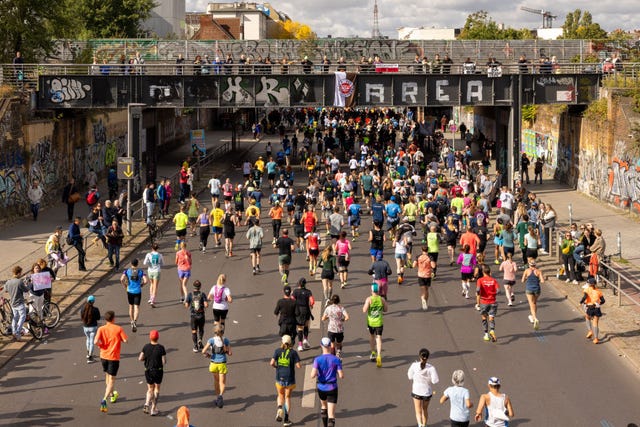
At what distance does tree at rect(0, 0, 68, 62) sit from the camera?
4482 centimetres

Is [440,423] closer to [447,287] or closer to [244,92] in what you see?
[447,287]

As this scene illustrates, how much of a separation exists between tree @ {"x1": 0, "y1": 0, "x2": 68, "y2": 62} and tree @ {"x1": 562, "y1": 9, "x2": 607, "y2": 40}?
65522 mm

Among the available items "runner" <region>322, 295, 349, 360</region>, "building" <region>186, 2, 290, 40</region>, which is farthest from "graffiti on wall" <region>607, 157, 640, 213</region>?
"building" <region>186, 2, 290, 40</region>

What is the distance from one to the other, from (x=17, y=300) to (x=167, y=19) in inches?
3809

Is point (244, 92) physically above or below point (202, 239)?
above

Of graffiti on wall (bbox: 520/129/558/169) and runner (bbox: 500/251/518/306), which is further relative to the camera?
graffiti on wall (bbox: 520/129/558/169)

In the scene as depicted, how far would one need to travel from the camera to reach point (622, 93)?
4050 centimetres

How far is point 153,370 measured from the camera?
14617mm

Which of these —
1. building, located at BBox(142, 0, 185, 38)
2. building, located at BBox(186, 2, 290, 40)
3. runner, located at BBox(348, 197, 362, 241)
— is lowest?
runner, located at BBox(348, 197, 362, 241)

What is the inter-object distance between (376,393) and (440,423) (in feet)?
5.47

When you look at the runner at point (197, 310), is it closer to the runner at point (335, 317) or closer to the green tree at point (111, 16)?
the runner at point (335, 317)

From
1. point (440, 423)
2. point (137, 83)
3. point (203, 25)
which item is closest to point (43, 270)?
point (440, 423)

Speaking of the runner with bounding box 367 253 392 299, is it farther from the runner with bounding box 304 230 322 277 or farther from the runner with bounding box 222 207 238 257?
the runner with bounding box 222 207 238 257

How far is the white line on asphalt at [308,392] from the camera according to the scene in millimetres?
15469
